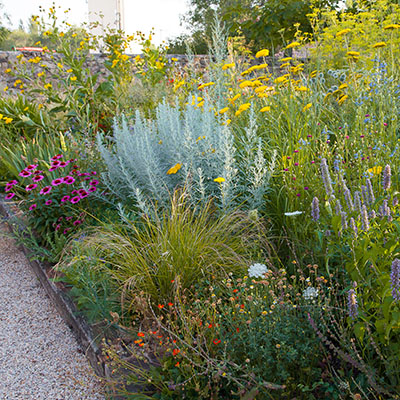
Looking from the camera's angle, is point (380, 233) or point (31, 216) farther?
point (31, 216)

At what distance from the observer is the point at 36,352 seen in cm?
253

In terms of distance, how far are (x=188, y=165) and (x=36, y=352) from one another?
1699mm

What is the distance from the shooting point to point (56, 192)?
340 centimetres

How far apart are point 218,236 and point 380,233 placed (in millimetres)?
1088

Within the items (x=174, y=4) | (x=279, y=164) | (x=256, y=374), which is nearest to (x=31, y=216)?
(x=279, y=164)

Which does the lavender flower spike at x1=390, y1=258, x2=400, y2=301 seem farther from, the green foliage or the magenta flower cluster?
the magenta flower cluster

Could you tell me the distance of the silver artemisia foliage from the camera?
2965 millimetres

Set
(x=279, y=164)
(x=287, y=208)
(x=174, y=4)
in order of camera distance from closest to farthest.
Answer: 1. (x=287, y=208)
2. (x=279, y=164)
3. (x=174, y=4)

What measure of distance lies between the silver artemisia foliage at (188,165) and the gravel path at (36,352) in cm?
105

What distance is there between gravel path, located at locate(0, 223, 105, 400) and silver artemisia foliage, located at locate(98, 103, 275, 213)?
3.45 ft

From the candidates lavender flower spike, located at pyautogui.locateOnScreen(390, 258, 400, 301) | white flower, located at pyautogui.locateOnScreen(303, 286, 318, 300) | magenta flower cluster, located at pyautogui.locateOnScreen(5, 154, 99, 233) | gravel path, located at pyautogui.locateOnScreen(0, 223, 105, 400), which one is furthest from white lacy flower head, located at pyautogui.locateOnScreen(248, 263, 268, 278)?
magenta flower cluster, located at pyautogui.locateOnScreen(5, 154, 99, 233)

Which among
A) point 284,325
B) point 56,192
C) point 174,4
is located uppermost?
point 174,4

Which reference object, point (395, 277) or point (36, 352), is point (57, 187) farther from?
point (395, 277)

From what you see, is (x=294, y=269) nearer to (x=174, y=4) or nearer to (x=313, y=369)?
(x=313, y=369)
